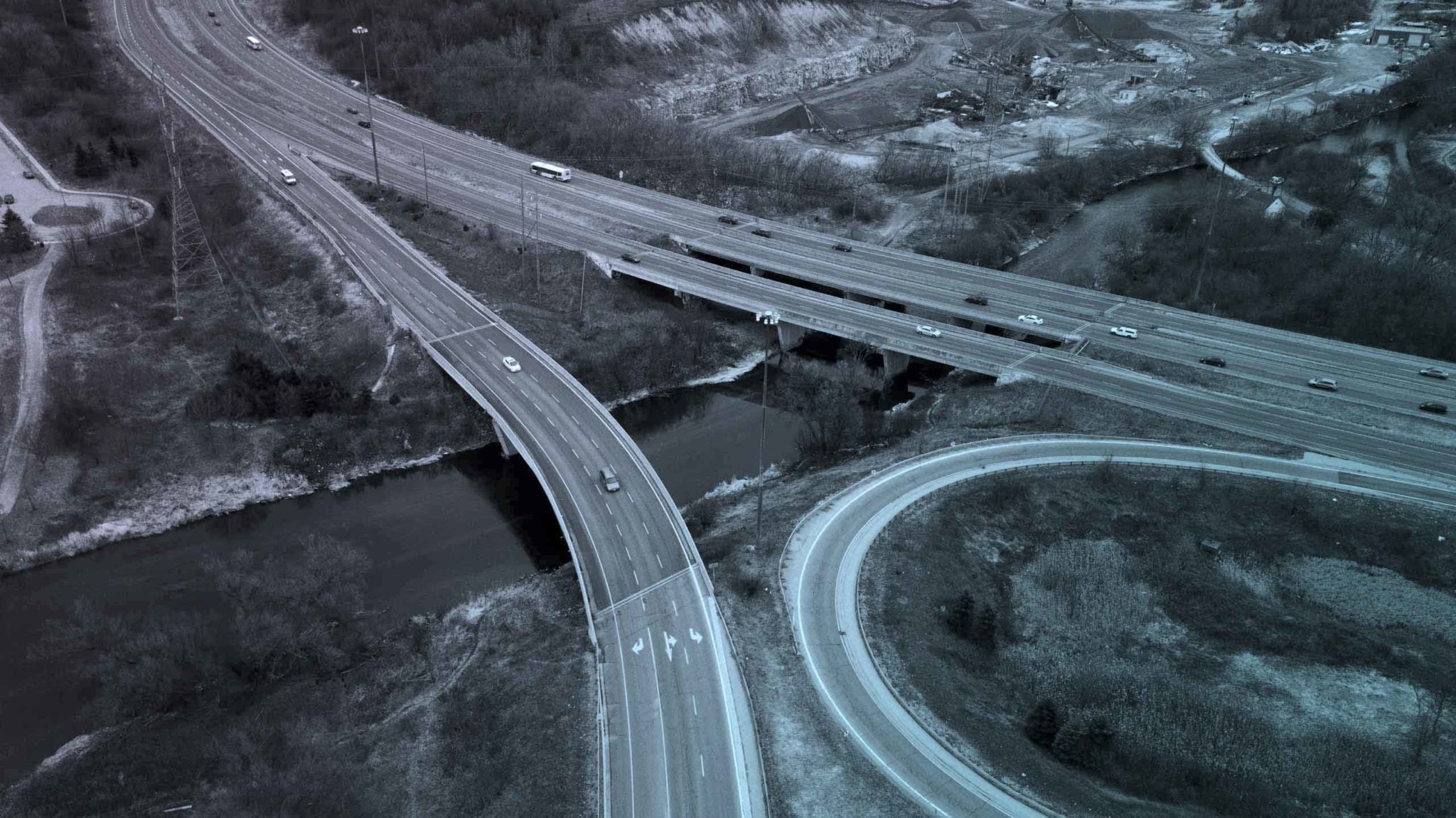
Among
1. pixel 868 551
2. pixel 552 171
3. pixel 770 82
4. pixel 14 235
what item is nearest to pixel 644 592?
pixel 868 551

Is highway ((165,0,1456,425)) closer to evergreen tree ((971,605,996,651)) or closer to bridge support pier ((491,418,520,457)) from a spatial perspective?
bridge support pier ((491,418,520,457))

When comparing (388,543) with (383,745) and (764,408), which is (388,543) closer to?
(383,745)

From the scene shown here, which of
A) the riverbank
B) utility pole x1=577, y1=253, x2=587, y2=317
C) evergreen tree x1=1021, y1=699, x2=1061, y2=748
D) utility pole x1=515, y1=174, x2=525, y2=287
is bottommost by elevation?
the riverbank

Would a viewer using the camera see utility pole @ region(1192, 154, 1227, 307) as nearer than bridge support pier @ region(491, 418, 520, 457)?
No

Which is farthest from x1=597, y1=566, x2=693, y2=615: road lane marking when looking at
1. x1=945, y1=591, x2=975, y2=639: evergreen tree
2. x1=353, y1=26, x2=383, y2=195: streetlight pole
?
x1=353, y1=26, x2=383, y2=195: streetlight pole

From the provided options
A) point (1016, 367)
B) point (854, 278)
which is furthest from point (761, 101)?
point (1016, 367)
